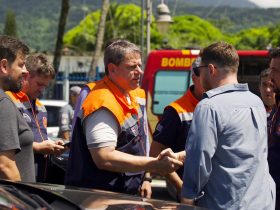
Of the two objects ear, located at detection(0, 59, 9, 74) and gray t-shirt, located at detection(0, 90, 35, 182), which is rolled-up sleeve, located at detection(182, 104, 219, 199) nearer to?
gray t-shirt, located at detection(0, 90, 35, 182)

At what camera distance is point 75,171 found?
5.09m

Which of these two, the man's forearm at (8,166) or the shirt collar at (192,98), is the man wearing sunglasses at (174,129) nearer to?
the shirt collar at (192,98)

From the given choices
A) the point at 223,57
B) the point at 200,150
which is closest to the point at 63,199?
the point at 200,150

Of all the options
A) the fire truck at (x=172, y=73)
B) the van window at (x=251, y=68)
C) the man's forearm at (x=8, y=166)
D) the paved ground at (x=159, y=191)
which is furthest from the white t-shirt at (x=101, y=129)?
the van window at (x=251, y=68)

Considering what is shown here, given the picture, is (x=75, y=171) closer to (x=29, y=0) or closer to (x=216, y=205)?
(x=216, y=205)

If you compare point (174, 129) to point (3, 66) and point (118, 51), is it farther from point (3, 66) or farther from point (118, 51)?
point (3, 66)

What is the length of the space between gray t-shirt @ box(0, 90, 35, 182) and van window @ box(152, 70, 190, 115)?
884 centimetres

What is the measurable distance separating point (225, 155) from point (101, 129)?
2.67 feet

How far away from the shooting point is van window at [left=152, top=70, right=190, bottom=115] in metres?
13.9

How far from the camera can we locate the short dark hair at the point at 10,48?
5.02 meters

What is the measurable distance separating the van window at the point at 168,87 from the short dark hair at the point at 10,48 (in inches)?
345

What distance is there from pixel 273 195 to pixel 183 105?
115 centimetres

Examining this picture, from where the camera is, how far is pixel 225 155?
4543mm

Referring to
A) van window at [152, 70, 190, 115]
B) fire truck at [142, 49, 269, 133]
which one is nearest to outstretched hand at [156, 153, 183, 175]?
fire truck at [142, 49, 269, 133]
